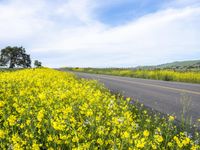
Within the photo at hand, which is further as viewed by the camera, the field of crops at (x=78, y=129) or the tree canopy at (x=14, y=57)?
the tree canopy at (x=14, y=57)

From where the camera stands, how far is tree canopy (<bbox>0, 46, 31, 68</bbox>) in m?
101

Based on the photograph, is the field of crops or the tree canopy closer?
the field of crops

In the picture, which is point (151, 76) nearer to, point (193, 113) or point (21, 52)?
point (193, 113)

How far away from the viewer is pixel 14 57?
10369 centimetres

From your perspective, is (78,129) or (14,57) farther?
(14,57)

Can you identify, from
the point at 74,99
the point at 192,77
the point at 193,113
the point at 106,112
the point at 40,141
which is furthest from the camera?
the point at 192,77

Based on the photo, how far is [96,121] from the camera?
5.74 metres

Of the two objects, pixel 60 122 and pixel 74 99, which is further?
pixel 74 99

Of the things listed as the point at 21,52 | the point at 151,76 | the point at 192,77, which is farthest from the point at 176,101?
the point at 21,52

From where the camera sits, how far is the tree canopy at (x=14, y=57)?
333 feet

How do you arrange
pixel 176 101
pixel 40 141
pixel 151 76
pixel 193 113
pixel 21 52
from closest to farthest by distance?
1. pixel 40 141
2. pixel 193 113
3. pixel 176 101
4. pixel 151 76
5. pixel 21 52

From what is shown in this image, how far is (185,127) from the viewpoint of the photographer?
732cm

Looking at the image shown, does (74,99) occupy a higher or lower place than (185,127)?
higher

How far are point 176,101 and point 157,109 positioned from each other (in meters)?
1.95
